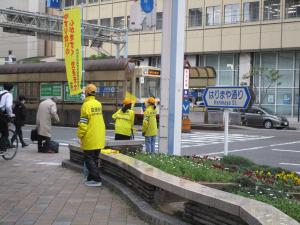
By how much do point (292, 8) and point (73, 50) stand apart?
35400 millimetres

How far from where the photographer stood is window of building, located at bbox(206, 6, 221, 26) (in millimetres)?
50062

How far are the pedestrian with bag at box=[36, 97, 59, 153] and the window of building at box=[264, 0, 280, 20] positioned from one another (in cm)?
3453

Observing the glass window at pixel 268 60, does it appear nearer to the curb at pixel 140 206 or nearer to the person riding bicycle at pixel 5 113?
the person riding bicycle at pixel 5 113

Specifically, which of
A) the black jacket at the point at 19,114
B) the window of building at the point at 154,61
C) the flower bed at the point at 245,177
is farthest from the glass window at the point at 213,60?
the flower bed at the point at 245,177

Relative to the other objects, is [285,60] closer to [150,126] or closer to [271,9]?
[271,9]

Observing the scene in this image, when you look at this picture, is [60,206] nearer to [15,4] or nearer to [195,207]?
[195,207]

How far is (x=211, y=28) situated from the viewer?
5019 centimetres

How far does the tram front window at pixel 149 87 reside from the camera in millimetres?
30609

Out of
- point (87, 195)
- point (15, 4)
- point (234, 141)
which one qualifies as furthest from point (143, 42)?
point (87, 195)

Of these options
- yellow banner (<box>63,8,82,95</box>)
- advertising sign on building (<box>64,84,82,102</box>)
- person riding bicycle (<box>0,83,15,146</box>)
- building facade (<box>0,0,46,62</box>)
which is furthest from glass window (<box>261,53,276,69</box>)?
building facade (<box>0,0,46,62</box>)

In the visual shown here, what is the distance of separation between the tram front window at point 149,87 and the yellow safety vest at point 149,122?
1688 cm

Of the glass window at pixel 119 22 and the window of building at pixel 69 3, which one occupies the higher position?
the window of building at pixel 69 3

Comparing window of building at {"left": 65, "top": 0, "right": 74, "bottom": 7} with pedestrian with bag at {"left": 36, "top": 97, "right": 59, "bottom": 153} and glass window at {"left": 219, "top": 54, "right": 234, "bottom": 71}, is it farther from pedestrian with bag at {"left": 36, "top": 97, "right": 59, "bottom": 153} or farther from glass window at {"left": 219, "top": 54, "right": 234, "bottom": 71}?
pedestrian with bag at {"left": 36, "top": 97, "right": 59, "bottom": 153}

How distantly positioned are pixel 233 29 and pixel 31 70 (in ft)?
74.7
